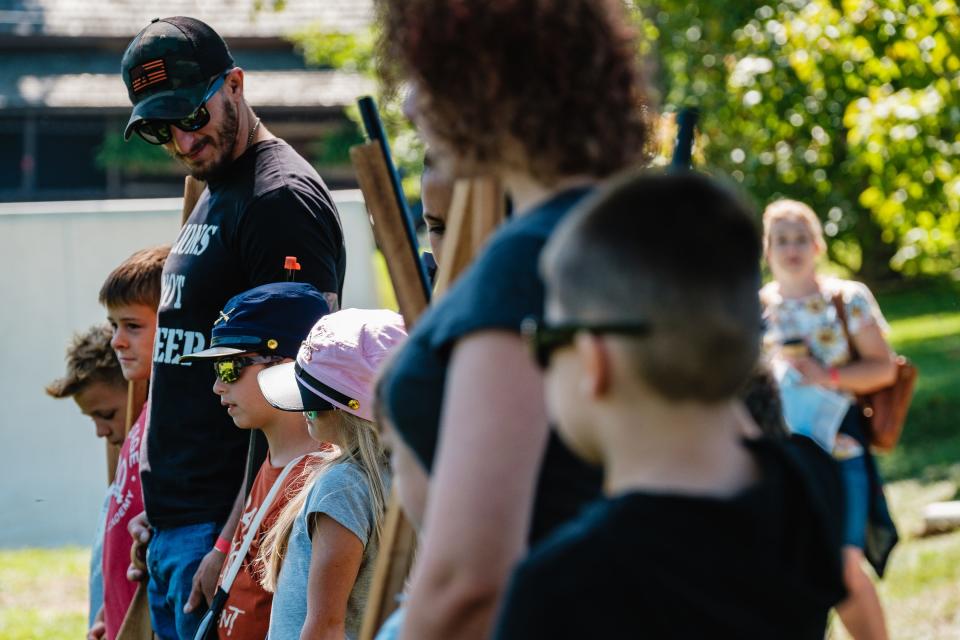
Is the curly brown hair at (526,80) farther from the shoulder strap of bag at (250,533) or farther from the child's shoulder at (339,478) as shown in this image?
the shoulder strap of bag at (250,533)

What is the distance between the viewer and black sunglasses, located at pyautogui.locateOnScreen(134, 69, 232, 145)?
12.1 ft

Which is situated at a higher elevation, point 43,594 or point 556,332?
point 556,332

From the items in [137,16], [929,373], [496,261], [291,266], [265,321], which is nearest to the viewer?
[496,261]

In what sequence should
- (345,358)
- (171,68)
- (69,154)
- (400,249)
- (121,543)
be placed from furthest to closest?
(69,154), (121,543), (171,68), (345,358), (400,249)

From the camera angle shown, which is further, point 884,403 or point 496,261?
point 884,403

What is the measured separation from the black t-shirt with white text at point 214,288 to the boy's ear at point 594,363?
7.01ft

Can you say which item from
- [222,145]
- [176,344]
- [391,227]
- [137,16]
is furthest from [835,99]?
[137,16]

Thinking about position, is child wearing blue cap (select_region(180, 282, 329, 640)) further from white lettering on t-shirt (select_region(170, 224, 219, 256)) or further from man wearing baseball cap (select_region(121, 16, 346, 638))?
white lettering on t-shirt (select_region(170, 224, 219, 256))

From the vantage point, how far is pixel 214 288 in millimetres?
3557

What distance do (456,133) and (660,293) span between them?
42 centimetres

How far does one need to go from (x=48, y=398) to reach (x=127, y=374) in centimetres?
512

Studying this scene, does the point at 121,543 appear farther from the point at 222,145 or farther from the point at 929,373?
the point at 929,373

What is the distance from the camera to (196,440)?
3.60 m

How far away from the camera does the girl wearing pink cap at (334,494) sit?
295 centimetres
